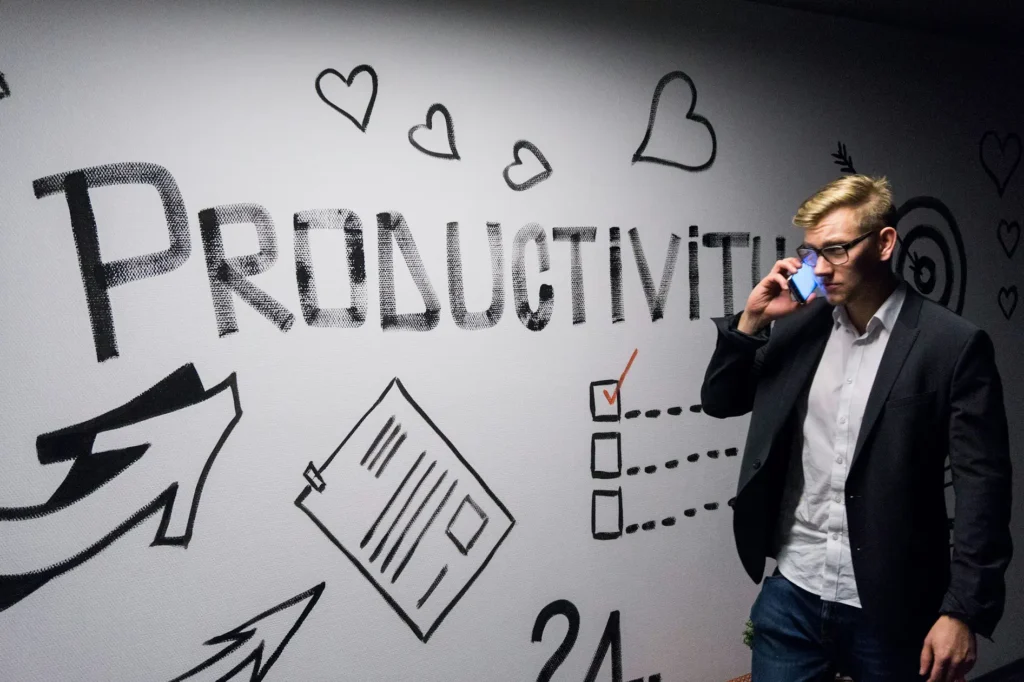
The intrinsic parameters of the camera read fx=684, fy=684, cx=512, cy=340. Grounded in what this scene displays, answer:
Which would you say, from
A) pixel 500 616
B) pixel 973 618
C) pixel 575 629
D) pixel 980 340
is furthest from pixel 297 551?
pixel 980 340

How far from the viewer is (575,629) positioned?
2096 millimetres

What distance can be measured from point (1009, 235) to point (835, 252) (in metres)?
Result: 1.87

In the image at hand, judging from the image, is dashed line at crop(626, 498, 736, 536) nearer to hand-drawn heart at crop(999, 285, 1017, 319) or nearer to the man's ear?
the man's ear

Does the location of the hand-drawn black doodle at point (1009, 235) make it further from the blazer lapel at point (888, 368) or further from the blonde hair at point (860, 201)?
the blazer lapel at point (888, 368)

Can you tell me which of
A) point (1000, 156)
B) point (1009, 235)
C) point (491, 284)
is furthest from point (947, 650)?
point (1000, 156)

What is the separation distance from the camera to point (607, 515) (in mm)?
2131

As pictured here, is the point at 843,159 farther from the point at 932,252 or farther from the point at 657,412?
the point at 657,412

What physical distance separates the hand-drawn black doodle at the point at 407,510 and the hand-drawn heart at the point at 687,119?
41.7 inches

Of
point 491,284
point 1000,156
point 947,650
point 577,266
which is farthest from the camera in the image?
point 1000,156

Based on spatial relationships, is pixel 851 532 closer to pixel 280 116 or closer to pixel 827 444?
pixel 827 444

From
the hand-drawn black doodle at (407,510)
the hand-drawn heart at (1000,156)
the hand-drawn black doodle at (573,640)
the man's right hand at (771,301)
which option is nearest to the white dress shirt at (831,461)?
the man's right hand at (771,301)

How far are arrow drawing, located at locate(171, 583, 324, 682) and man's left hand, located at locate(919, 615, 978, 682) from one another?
1392 millimetres

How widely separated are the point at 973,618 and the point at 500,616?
3.81 ft

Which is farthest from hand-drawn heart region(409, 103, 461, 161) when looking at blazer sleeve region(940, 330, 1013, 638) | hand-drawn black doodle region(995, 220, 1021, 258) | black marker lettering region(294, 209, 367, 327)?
hand-drawn black doodle region(995, 220, 1021, 258)
